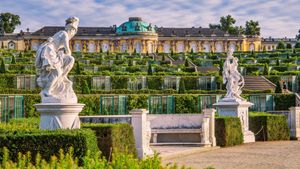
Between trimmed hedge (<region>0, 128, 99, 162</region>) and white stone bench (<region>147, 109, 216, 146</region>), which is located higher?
trimmed hedge (<region>0, 128, 99, 162</region>)

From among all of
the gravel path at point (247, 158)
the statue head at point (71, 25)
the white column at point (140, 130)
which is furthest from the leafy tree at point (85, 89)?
the statue head at point (71, 25)

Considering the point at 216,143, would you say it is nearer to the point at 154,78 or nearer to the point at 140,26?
the point at 154,78

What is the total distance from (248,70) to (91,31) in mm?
59204

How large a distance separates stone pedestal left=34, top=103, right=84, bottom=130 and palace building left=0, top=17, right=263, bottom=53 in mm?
87624

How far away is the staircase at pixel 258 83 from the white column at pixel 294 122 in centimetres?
1718

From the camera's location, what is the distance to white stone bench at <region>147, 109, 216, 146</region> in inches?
736

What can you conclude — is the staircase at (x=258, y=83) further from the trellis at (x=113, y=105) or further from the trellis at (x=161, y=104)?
the trellis at (x=113, y=105)

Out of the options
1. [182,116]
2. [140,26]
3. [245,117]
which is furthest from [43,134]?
[140,26]

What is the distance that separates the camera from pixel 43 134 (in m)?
10.4

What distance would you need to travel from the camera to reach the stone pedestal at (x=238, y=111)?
21.1 m

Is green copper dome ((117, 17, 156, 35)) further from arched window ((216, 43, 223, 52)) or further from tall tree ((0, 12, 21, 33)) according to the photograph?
tall tree ((0, 12, 21, 33))

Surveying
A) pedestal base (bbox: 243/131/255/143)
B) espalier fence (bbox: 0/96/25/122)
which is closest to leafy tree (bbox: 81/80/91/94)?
espalier fence (bbox: 0/96/25/122)

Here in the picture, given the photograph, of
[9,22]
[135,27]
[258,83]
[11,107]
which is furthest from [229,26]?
[11,107]

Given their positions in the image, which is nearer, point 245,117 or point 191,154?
point 191,154
